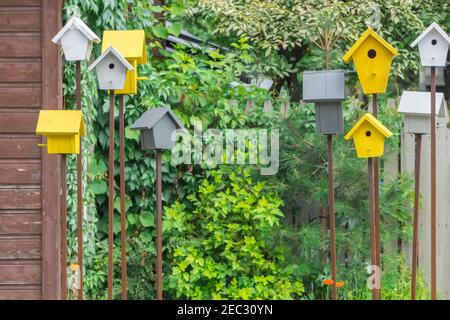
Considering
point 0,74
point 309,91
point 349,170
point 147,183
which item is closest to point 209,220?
point 147,183

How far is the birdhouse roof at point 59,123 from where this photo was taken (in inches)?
149

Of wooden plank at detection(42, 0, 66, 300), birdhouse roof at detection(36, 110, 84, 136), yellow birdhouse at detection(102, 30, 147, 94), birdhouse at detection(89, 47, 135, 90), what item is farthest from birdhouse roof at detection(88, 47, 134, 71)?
wooden plank at detection(42, 0, 66, 300)

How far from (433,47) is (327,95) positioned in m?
0.53

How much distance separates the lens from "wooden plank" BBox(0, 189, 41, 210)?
16.4 feet

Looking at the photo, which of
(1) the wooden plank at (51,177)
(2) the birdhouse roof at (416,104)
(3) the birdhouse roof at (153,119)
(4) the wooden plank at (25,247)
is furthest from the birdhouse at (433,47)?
(4) the wooden plank at (25,247)

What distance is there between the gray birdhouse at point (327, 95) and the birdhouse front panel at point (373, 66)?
0.12m

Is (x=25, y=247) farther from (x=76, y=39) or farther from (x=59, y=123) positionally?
(x=76, y=39)

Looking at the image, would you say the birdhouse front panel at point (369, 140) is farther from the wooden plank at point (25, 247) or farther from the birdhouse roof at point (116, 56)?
the wooden plank at point (25, 247)

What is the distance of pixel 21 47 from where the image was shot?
16.4 ft

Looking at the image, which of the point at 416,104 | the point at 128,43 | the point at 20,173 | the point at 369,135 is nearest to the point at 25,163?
the point at 20,173

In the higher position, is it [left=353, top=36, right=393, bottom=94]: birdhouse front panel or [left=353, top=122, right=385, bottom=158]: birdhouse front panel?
[left=353, top=36, right=393, bottom=94]: birdhouse front panel

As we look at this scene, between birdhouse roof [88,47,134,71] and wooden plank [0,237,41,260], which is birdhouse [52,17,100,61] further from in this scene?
wooden plank [0,237,41,260]

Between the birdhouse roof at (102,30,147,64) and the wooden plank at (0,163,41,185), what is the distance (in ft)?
4.35
